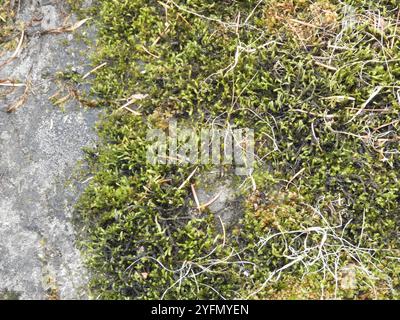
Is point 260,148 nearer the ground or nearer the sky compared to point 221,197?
nearer the sky

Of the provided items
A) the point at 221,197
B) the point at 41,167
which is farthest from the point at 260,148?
the point at 41,167

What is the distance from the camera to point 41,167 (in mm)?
2861

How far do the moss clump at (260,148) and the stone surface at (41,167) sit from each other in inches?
Result: 5.2

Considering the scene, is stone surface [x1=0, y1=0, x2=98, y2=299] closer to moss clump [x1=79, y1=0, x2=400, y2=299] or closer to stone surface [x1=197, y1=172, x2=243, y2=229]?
moss clump [x1=79, y1=0, x2=400, y2=299]

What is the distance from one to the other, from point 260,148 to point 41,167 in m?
1.29

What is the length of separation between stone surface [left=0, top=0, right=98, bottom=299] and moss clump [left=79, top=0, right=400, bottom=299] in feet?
0.44

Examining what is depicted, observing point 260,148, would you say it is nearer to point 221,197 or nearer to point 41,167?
point 221,197

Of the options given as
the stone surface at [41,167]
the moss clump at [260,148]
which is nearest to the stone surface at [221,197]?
the moss clump at [260,148]

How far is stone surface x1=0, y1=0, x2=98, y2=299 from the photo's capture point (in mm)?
2717

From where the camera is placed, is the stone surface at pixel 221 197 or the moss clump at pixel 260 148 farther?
the stone surface at pixel 221 197

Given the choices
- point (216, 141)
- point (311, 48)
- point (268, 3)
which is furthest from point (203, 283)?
point (268, 3)

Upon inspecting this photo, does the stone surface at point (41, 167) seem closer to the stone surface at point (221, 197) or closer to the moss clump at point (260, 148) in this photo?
the moss clump at point (260, 148)

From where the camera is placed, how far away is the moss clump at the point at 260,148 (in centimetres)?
264
